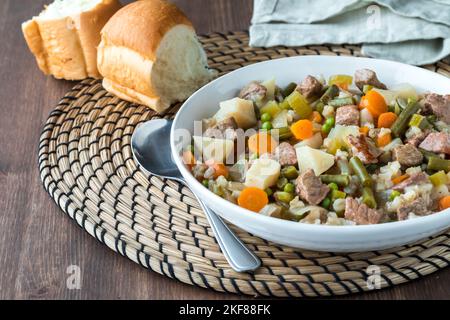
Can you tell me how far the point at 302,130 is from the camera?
375 cm

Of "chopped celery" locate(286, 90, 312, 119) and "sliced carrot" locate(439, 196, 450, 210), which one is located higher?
"chopped celery" locate(286, 90, 312, 119)

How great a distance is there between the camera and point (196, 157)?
3.75 m

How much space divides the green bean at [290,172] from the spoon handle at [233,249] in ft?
1.36

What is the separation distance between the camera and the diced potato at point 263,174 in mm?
3430

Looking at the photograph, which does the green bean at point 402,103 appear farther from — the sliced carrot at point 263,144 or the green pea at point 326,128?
the sliced carrot at point 263,144

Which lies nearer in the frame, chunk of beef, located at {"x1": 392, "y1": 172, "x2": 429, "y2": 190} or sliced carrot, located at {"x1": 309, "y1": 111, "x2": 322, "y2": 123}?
chunk of beef, located at {"x1": 392, "y1": 172, "x2": 429, "y2": 190}

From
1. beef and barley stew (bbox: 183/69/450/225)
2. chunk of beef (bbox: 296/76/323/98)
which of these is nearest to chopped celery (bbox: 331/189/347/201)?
beef and barley stew (bbox: 183/69/450/225)

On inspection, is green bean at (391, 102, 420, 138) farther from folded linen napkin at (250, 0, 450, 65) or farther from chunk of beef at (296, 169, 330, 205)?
folded linen napkin at (250, 0, 450, 65)

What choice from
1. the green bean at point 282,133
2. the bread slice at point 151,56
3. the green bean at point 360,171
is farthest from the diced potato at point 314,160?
the bread slice at point 151,56

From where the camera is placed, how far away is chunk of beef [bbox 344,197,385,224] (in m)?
3.16

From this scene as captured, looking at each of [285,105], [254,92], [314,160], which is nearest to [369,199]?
[314,160]

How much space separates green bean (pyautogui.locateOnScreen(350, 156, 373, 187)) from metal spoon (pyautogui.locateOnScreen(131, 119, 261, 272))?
2.23ft

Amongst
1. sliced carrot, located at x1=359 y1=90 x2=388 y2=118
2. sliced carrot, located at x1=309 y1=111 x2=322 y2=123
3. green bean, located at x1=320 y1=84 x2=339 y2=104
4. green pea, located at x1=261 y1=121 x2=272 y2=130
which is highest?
sliced carrot, located at x1=359 y1=90 x2=388 y2=118

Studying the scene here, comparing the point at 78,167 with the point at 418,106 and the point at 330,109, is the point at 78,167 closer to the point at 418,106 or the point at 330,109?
the point at 330,109
